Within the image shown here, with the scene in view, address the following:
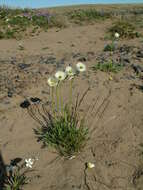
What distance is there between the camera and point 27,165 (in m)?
3.41

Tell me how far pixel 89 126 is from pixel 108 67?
6.30 ft

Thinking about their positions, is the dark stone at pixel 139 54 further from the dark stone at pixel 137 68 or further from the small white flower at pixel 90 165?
the small white flower at pixel 90 165

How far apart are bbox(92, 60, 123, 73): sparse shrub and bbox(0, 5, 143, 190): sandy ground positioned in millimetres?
117

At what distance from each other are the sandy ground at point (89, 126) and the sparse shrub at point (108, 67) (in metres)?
0.12

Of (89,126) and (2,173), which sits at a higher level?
(89,126)

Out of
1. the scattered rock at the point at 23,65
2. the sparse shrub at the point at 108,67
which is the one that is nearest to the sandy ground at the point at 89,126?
the scattered rock at the point at 23,65

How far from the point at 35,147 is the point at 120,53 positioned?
3.53 metres

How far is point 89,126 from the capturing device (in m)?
4.13

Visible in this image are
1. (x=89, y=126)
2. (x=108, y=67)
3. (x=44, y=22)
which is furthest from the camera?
(x=44, y=22)

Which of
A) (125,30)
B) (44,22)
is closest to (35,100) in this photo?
(125,30)

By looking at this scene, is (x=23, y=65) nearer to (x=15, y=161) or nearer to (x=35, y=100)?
(x=35, y=100)

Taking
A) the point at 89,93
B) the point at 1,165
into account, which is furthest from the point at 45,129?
the point at 89,93

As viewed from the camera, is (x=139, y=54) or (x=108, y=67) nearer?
(x=108, y=67)

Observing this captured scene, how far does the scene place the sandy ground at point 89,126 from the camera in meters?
3.32
